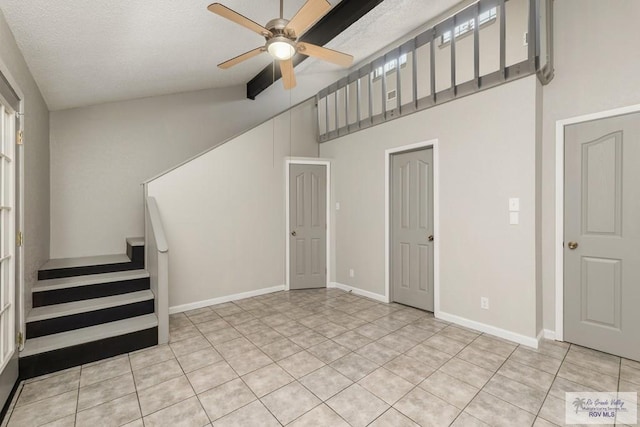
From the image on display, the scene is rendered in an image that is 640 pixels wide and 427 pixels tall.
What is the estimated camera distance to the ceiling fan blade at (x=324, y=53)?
7.97 feet

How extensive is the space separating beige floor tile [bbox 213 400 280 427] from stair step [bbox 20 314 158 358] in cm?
146

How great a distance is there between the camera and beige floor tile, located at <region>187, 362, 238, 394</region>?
2.27 m

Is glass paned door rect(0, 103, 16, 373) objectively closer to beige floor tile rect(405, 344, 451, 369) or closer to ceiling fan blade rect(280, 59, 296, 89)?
ceiling fan blade rect(280, 59, 296, 89)

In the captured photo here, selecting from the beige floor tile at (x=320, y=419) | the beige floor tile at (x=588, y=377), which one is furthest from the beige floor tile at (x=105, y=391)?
the beige floor tile at (x=588, y=377)

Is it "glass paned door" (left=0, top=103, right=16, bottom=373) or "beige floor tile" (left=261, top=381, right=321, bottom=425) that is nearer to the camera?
"beige floor tile" (left=261, top=381, right=321, bottom=425)

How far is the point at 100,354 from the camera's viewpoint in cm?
264

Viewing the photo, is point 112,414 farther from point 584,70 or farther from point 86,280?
point 584,70

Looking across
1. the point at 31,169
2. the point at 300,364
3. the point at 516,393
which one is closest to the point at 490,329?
the point at 516,393

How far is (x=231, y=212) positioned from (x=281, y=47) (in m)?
2.60

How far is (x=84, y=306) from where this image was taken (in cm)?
285

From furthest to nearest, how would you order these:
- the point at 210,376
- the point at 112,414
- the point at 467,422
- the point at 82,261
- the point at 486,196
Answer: the point at 82,261
the point at 486,196
the point at 210,376
the point at 112,414
the point at 467,422

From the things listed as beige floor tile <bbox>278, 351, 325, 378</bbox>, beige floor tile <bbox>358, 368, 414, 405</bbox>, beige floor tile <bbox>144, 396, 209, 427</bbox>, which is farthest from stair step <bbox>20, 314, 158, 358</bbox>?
beige floor tile <bbox>358, 368, 414, 405</bbox>

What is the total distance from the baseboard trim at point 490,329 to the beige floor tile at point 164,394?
2814mm

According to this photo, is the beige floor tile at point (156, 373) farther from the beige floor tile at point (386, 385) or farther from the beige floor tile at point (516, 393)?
the beige floor tile at point (516, 393)
